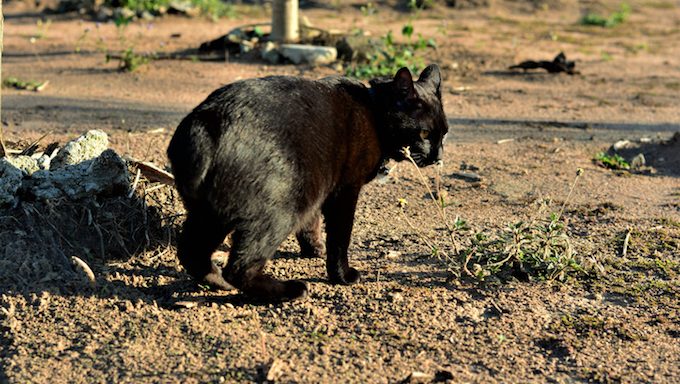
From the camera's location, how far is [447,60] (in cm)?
1054

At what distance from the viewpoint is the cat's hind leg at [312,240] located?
16.5 feet

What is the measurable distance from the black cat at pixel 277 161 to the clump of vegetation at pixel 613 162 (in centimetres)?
276

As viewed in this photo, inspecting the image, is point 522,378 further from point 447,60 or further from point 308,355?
point 447,60

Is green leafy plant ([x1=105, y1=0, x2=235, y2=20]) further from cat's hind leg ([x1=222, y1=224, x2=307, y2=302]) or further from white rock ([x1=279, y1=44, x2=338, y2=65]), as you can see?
cat's hind leg ([x1=222, y1=224, x2=307, y2=302])

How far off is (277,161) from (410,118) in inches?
40.6

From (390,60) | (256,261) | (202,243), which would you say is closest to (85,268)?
(202,243)

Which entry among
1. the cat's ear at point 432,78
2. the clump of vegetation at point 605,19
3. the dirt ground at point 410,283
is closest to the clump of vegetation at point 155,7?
the dirt ground at point 410,283

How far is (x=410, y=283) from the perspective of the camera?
470cm

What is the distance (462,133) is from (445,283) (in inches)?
134

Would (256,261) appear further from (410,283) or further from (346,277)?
(410,283)

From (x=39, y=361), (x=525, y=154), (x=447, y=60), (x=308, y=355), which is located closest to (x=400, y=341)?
(x=308, y=355)

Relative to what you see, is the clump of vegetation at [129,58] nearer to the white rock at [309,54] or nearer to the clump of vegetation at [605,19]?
the white rock at [309,54]

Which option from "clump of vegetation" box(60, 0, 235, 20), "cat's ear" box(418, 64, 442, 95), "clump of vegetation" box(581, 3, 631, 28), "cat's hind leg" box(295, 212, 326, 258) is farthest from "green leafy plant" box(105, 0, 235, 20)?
"cat's hind leg" box(295, 212, 326, 258)

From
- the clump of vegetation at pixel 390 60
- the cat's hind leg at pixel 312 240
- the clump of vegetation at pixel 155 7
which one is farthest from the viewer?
the clump of vegetation at pixel 155 7
